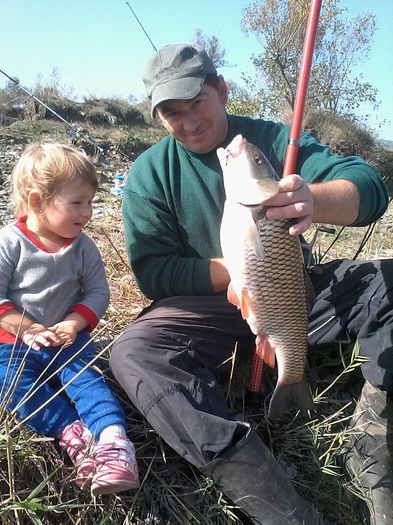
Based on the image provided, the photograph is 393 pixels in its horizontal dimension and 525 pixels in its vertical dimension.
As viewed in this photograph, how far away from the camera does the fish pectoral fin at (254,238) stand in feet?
6.14

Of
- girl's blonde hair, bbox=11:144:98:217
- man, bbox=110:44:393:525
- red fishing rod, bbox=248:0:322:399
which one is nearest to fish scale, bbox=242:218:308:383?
man, bbox=110:44:393:525

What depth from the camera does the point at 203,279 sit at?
8.26ft

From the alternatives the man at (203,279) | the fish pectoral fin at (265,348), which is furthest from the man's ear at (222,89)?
the fish pectoral fin at (265,348)

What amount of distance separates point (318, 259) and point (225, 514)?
205 centimetres

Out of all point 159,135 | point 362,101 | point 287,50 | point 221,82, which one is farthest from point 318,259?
point 362,101

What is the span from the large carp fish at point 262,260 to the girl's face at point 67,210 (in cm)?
78

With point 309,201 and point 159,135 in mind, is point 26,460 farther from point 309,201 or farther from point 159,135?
point 159,135

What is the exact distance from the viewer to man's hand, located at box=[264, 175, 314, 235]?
184cm

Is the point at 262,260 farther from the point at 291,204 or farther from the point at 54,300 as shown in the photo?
the point at 54,300

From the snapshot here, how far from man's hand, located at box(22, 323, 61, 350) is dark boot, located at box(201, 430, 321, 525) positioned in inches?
34.7

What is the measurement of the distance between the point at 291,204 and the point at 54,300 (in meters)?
1.28

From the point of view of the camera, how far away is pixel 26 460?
1.94 meters

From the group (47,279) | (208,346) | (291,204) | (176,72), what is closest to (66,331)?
(47,279)

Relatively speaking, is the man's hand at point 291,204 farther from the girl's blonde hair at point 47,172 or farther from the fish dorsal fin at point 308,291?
the girl's blonde hair at point 47,172
